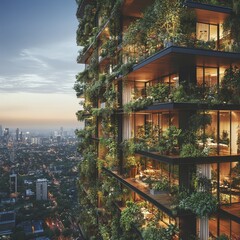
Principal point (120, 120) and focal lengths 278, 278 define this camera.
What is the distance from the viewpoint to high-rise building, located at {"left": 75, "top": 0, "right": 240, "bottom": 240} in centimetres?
1302

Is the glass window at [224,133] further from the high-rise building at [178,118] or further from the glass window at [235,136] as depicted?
the glass window at [235,136]

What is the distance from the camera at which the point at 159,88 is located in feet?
46.5

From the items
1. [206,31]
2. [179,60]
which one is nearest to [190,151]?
[179,60]

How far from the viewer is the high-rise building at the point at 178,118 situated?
13.0 m

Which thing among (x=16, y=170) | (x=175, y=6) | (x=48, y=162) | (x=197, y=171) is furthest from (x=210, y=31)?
(x=48, y=162)

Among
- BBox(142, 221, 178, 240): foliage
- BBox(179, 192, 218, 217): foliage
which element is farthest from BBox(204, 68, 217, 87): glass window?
BBox(142, 221, 178, 240): foliage

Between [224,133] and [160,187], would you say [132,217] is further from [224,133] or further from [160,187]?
[224,133]

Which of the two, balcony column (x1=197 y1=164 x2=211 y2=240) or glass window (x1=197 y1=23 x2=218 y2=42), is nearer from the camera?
balcony column (x1=197 y1=164 x2=211 y2=240)

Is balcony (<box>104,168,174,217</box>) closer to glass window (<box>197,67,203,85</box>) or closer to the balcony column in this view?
the balcony column

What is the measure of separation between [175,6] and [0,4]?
31955mm

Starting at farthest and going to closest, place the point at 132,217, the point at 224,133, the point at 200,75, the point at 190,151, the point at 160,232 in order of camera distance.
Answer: the point at 132,217 < the point at 224,133 < the point at 200,75 < the point at 160,232 < the point at 190,151

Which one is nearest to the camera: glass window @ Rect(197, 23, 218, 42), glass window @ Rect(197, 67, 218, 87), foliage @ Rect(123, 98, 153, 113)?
foliage @ Rect(123, 98, 153, 113)

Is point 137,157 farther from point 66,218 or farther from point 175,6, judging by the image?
point 66,218

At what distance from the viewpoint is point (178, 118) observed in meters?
14.0
